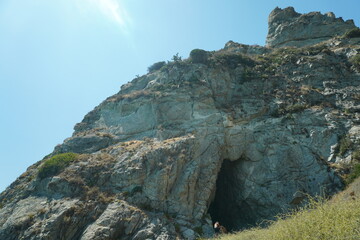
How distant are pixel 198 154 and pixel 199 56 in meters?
15.4

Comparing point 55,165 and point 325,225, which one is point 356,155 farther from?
point 55,165

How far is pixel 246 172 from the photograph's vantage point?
24500 mm

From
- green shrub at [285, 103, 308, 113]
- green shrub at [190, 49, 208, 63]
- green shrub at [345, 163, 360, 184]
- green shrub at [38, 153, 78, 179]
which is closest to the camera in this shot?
green shrub at [345, 163, 360, 184]

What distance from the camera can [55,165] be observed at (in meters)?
23.4

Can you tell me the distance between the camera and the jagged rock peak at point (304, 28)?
151 feet

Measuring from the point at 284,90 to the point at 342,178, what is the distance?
39.2 ft

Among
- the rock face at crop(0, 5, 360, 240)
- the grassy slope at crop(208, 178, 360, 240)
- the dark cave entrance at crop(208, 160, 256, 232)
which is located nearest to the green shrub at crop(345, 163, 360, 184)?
the rock face at crop(0, 5, 360, 240)

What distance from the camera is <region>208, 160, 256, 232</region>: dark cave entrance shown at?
78.4 ft

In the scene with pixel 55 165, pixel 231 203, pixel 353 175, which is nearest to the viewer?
pixel 353 175

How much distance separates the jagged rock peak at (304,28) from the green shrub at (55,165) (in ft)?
129

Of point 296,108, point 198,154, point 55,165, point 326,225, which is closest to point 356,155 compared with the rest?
point 296,108

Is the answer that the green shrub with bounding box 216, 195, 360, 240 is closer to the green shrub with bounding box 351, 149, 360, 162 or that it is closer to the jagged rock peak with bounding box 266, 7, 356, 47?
the green shrub with bounding box 351, 149, 360, 162

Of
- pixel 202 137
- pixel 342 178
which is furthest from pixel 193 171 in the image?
pixel 342 178

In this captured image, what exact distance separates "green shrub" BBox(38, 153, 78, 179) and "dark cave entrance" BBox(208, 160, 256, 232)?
1370cm
